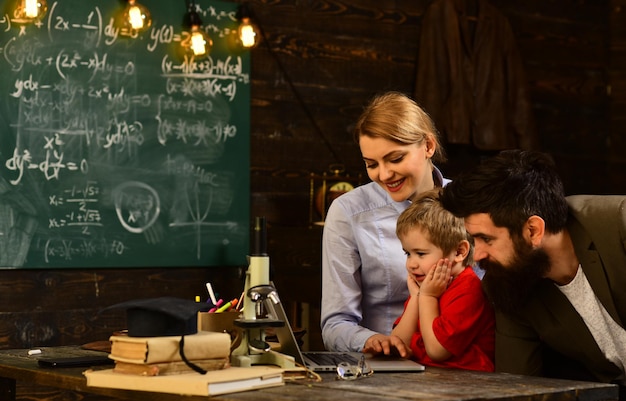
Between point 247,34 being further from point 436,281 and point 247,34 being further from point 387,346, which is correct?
point 387,346

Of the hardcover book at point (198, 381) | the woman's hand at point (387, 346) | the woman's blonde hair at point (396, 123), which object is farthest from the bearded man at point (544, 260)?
the hardcover book at point (198, 381)

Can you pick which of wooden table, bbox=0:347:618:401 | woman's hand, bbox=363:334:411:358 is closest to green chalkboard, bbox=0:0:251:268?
wooden table, bbox=0:347:618:401

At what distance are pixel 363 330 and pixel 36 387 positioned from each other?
224cm

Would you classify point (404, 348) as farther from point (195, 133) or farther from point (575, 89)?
point (575, 89)

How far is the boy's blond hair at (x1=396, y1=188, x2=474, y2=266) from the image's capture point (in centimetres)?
276

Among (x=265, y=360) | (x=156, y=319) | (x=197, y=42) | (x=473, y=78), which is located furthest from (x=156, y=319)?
(x=473, y=78)

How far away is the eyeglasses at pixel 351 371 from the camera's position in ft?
7.23

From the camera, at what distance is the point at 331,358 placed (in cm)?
249

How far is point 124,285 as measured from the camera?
4836 millimetres

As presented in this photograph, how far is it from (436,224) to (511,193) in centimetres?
34

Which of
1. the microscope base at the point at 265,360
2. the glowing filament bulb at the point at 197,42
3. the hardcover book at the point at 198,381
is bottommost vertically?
the hardcover book at the point at 198,381

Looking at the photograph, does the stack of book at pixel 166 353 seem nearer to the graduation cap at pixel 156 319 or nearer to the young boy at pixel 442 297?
the graduation cap at pixel 156 319

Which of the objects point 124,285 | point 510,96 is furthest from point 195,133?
point 510,96

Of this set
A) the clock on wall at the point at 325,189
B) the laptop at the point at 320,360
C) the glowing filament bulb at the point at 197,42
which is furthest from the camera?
the clock on wall at the point at 325,189
